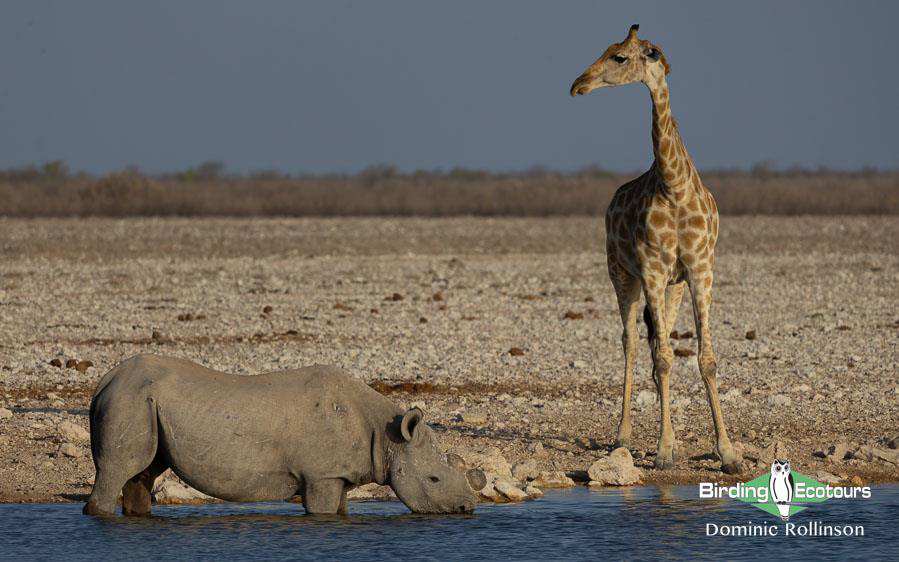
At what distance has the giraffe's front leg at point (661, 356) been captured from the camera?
39.3 feet

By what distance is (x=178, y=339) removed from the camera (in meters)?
18.5

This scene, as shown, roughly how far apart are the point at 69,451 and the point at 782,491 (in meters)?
5.53

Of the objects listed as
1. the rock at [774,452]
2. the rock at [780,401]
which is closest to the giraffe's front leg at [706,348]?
the rock at [774,452]

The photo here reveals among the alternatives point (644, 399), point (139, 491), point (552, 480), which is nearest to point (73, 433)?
point (139, 491)

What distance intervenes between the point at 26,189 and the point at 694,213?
5432 centimetres

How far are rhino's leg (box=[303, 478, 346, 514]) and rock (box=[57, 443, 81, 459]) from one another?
2887mm

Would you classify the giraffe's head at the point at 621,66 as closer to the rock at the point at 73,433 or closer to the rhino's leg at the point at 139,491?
the rhino's leg at the point at 139,491

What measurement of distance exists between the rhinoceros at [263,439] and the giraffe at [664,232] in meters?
2.75

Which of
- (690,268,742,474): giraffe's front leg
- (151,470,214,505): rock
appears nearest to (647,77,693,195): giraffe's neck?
(690,268,742,474): giraffe's front leg

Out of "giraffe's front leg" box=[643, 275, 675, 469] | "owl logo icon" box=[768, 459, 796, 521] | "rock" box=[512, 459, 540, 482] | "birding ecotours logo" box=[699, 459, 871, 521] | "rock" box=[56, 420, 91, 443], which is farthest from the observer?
"rock" box=[56, 420, 91, 443]

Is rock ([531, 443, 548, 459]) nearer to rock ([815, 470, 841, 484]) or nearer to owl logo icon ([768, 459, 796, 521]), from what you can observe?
owl logo icon ([768, 459, 796, 521])

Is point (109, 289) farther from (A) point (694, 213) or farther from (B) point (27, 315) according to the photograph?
(A) point (694, 213)

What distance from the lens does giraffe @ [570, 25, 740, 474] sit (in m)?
11.8

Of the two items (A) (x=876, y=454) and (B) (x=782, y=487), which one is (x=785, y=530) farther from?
(A) (x=876, y=454)
